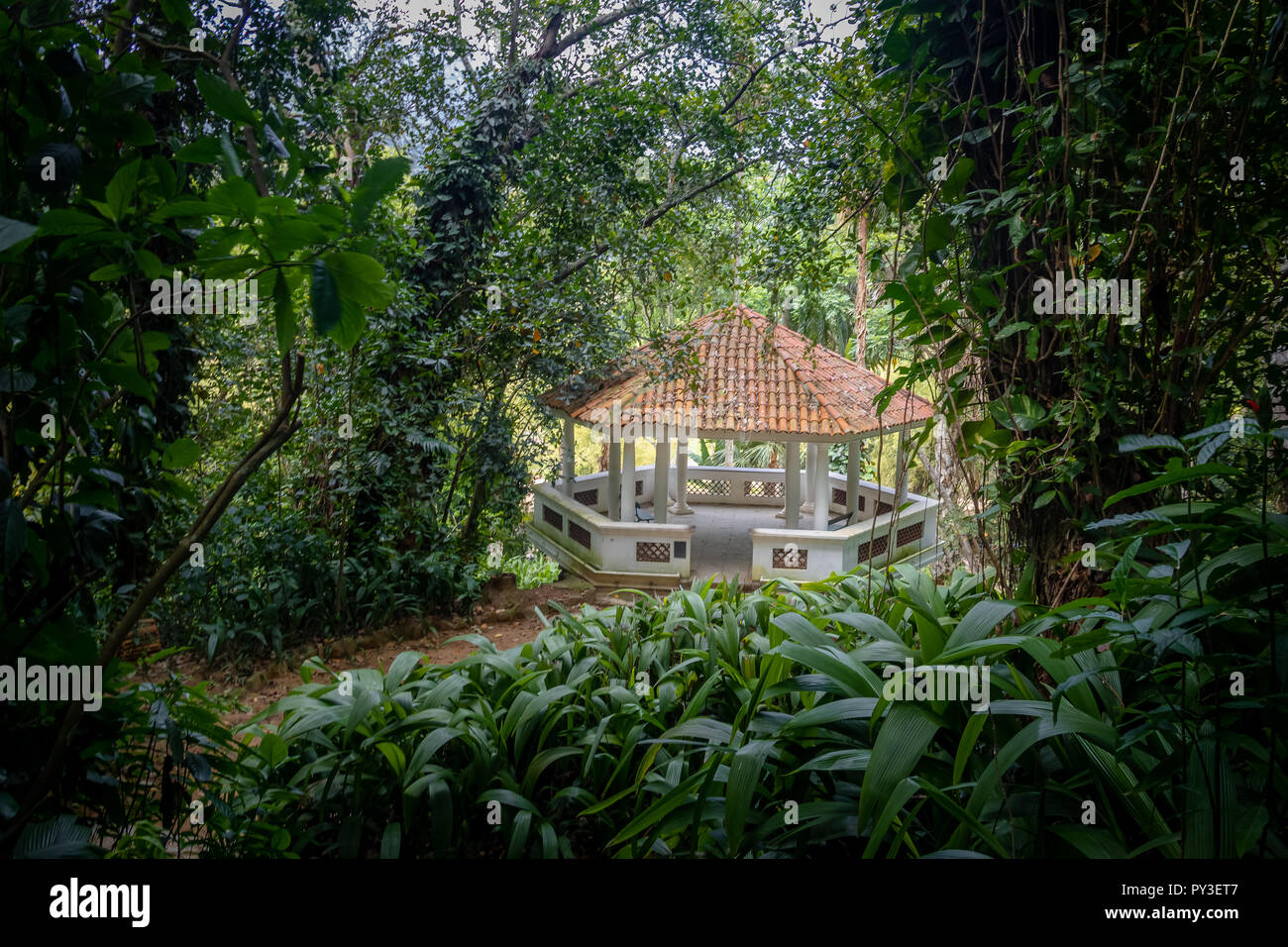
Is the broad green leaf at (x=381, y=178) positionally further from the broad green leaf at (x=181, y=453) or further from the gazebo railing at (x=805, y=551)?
the gazebo railing at (x=805, y=551)

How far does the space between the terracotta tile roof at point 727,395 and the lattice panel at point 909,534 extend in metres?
1.01

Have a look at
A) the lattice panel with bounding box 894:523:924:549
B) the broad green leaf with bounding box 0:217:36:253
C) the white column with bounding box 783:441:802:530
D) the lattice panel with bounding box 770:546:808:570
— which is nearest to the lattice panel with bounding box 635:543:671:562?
the lattice panel with bounding box 770:546:808:570

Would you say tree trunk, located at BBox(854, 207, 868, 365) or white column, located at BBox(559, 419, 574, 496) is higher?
tree trunk, located at BBox(854, 207, 868, 365)

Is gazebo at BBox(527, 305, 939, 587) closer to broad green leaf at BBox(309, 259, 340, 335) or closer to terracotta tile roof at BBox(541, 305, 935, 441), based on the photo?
→ terracotta tile roof at BBox(541, 305, 935, 441)

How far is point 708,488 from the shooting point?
855cm

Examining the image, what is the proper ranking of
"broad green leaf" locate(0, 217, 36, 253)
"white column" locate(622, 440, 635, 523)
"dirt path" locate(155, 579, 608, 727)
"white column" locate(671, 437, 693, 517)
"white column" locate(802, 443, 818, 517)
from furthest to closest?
"white column" locate(671, 437, 693, 517), "white column" locate(802, 443, 818, 517), "white column" locate(622, 440, 635, 523), "dirt path" locate(155, 579, 608, 727), "broad green leaf" locate(0, 217, 36, 253)

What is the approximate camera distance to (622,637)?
232 cm

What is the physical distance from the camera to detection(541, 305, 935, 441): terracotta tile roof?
5.26m

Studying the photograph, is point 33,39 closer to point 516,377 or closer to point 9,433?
point 9,433

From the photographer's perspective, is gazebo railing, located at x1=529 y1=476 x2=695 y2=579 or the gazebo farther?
gazebo railing, located at x1=529 y1=476 x2=695 y2=579

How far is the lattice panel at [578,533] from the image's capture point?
6174 millimetres

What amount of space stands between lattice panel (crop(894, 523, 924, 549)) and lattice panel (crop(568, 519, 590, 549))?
2.51 meters

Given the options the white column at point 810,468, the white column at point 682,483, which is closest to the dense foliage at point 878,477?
the white column at point 810,468

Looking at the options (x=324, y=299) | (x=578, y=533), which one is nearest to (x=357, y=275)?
(x=324, y=299)
